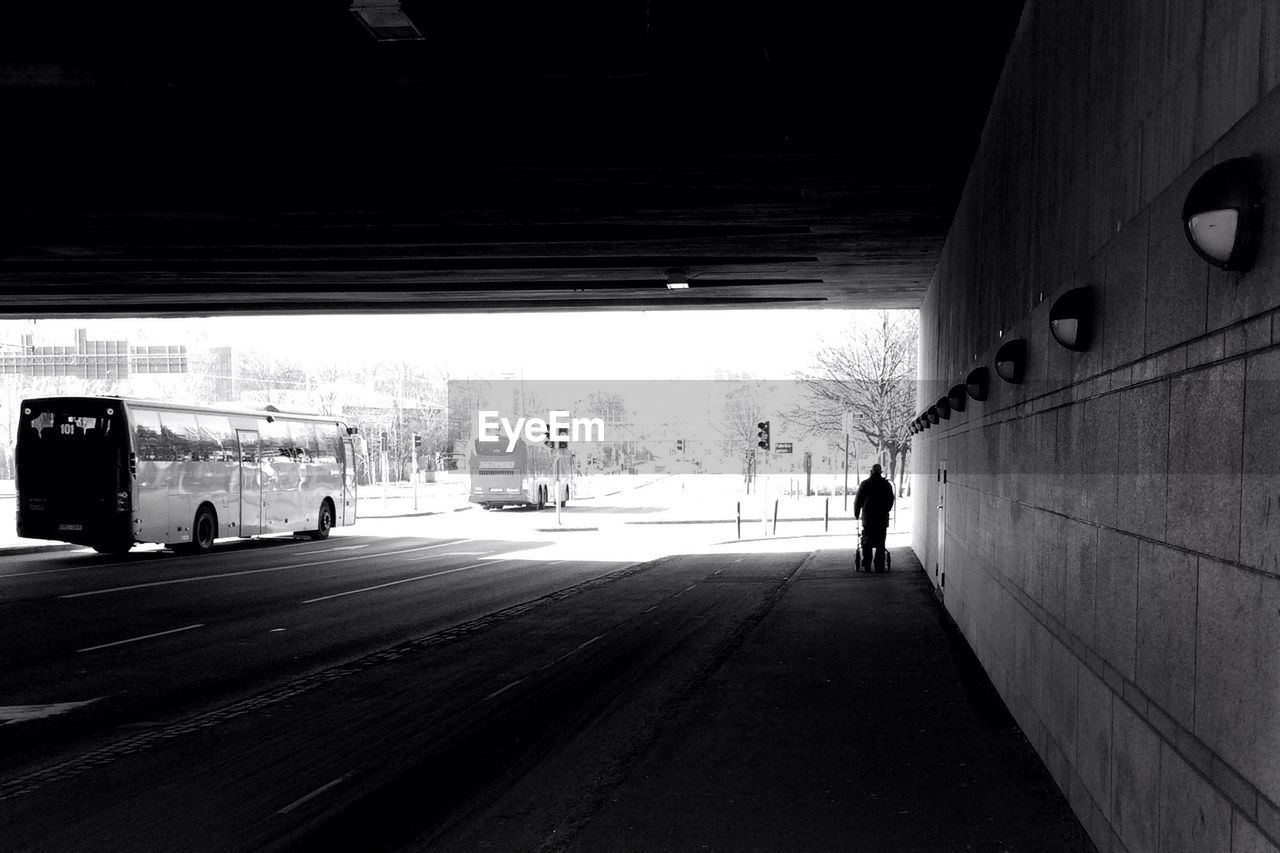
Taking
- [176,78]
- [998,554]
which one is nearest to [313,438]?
[176,78]

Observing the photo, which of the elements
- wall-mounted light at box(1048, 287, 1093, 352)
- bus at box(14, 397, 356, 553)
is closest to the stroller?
wall-mounted light at box(1048, 287, 1093, 352)

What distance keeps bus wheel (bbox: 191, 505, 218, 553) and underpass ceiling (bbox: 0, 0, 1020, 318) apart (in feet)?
27.6

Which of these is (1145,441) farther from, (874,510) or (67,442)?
(67,442)

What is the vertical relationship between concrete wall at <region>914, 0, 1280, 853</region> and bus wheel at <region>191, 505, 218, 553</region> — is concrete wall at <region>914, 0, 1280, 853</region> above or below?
above

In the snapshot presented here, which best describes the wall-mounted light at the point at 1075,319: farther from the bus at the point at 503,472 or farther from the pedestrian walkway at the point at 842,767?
the bus at the point at 503,472

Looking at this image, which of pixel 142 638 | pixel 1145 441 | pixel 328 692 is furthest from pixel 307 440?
pixel 1145 441

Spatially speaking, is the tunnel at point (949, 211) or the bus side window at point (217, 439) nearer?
the tunnel at point (949, 211)

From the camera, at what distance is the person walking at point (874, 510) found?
19.6 m

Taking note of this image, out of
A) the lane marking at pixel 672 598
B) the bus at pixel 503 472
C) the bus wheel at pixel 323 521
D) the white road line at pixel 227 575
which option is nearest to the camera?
the lane marking at pixel 672 598

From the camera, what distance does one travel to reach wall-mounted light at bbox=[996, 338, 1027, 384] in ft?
26.4

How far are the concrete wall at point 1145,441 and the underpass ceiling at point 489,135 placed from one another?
6.58 feet

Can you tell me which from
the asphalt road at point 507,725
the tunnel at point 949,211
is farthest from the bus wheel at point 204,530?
the asphalt road at point 507,725

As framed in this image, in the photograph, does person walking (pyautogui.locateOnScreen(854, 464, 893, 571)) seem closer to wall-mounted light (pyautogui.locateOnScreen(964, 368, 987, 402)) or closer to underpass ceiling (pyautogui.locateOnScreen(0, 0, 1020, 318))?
underpass ceiling (pyautogui.locateOnScreen(0, 0, 1020, 318))

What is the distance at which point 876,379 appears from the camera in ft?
156
